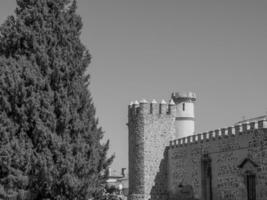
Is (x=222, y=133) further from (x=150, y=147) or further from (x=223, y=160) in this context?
(x=150, y=147)

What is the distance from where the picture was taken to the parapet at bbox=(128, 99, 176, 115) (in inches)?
1239

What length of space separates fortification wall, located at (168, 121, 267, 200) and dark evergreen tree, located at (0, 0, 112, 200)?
317 inches

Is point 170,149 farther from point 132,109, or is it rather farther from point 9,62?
point 9,62

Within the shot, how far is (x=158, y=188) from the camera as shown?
31.3m

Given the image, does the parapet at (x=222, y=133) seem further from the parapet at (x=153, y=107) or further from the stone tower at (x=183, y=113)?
the stone tower at (x=183, y=113)

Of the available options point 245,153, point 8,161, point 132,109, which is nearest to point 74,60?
point 8,161

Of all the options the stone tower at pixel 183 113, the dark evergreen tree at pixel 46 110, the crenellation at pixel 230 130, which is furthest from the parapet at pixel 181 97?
the dark evergreen tree at pixel 46 110

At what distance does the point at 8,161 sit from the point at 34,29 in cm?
421

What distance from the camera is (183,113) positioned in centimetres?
3516

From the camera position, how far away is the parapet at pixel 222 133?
23.7m

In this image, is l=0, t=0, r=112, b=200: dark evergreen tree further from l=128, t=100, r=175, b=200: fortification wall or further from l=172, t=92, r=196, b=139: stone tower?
l=172, t=92, r=196, b=139: stone tower

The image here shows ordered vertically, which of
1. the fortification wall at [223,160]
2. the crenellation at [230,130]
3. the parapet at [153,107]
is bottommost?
the fortification wall at [223,160]

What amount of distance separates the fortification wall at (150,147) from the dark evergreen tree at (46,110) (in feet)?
42.8

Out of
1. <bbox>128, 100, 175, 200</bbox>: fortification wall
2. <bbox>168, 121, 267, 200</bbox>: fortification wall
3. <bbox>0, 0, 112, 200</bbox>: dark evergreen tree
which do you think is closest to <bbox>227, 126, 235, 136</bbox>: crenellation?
<bbox>168, 121, 267, 200</bbox>: fortification wall
